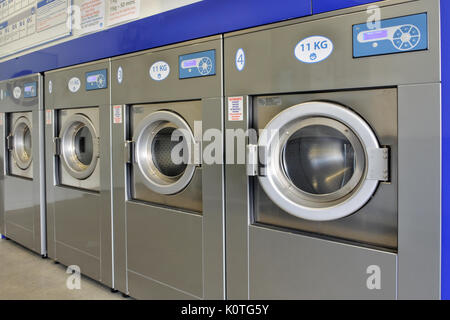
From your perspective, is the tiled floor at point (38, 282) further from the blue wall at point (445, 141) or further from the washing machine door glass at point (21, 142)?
the blue wall at point (445, 141)

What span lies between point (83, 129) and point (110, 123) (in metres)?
0.52

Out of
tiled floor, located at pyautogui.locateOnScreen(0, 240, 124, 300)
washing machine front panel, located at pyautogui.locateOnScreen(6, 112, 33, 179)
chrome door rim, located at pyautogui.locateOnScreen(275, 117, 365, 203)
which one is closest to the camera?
chrome door rim, located at pyautogui.locateOnScreen(275, 117, 365, 203)

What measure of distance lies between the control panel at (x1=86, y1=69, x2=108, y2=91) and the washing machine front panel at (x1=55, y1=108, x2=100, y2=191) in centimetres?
17

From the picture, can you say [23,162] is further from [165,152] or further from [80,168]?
[165,152]

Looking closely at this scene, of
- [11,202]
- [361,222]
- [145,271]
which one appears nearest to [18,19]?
[11,202]

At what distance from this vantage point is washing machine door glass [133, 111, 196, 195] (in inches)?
81.7

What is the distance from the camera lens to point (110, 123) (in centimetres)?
248

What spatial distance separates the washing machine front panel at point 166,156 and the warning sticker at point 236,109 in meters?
0.25

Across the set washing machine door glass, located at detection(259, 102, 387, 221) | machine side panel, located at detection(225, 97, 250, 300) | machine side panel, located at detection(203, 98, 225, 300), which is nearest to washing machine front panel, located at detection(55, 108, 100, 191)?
machine side panel, located at detection(203, 98, 225, 300)

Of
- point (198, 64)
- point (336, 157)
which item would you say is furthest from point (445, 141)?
point (198, 64)

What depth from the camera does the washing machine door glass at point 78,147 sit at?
9.00 ft

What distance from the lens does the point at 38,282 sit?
2.71 m

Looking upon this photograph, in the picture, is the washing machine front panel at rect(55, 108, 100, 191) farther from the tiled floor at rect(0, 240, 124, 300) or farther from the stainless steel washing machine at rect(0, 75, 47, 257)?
the tiled floor at rect(0, 240, 124, 300)

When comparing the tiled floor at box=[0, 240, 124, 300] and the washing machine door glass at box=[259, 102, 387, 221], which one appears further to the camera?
the tiled floor at box=[0, 240, 124, 300]
